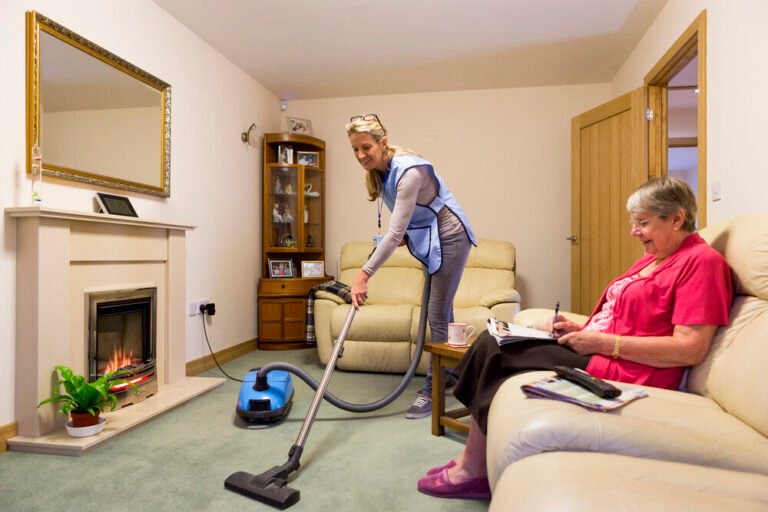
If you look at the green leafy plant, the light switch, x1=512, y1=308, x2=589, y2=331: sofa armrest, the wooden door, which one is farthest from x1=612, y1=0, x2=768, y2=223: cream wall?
the green leafy plant

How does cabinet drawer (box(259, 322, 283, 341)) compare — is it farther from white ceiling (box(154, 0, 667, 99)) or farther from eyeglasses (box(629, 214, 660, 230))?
eyeglasses (box(629, 214, 660, 230))

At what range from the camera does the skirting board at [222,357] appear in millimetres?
3307

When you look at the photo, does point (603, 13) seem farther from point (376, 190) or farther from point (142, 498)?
point (142, 498)

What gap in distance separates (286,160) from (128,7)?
1.84m

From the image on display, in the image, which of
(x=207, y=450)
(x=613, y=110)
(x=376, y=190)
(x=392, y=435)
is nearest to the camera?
(x=207, y=450)

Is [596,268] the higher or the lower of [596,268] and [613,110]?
the lower

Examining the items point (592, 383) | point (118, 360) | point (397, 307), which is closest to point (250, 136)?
point (397, 307)

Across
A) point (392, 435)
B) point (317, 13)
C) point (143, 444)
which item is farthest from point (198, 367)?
point (317, 13)

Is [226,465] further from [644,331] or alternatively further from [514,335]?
[644,331]

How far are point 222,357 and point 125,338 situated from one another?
3.69ft

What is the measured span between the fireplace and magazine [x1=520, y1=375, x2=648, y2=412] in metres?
2.01

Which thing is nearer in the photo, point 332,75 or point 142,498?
point 142,498

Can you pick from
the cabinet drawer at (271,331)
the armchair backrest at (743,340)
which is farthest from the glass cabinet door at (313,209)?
the armchair backrest at (743,340)

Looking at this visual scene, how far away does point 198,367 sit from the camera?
3.36 m
